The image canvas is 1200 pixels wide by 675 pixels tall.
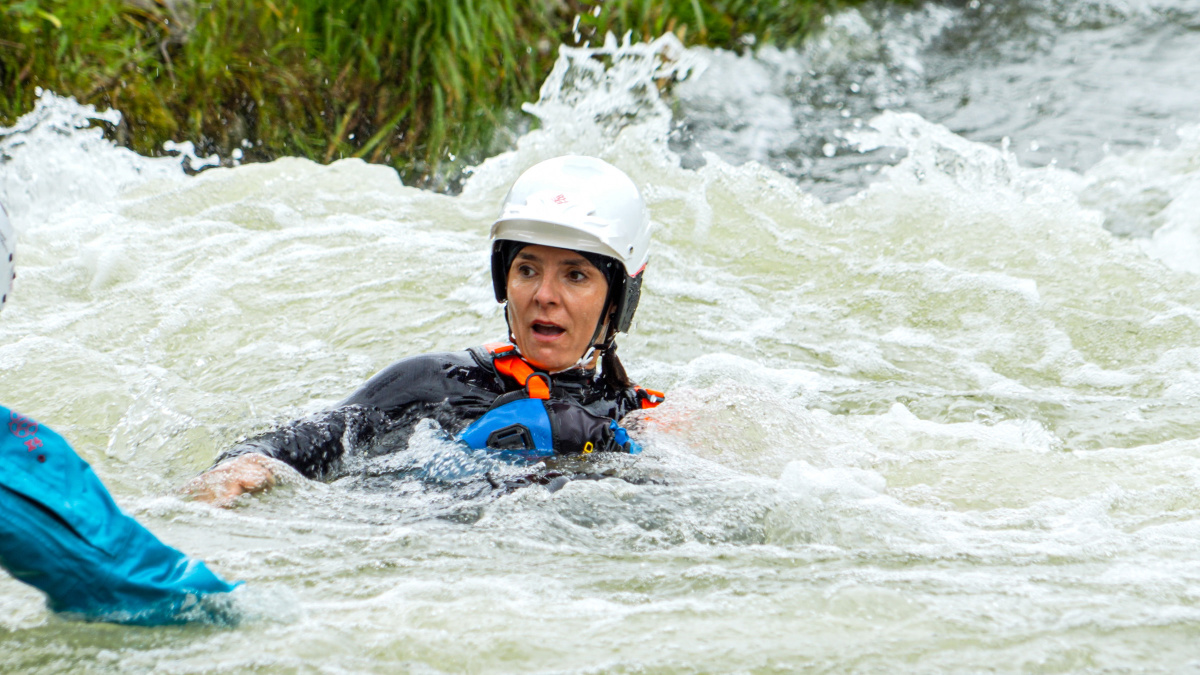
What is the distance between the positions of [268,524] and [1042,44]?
8986 mm

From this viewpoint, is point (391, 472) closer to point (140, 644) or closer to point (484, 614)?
point (484, 614)

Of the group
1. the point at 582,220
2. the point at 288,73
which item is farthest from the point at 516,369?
the point at 288,73

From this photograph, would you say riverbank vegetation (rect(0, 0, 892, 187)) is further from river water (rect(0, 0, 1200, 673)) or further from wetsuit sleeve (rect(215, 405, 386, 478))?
wetsuit sleeve (rect(215, 405, 386, 478))

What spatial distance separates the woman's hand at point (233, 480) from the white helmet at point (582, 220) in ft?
3.07

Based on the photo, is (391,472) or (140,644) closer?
(140,644)

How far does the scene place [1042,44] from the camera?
9766 millimetres

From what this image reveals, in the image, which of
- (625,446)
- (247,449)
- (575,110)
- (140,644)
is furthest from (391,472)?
(575,110)

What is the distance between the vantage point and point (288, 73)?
7.32 m

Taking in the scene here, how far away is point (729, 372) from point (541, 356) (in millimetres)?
1415

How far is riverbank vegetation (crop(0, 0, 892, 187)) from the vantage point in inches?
269

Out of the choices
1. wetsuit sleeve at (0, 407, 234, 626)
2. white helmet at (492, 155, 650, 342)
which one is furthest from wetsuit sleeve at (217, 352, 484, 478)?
wetsuit sleeve at (0, 407, 234, 626)

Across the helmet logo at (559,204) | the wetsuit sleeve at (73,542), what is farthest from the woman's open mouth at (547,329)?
the wetsuit sleeve at (73,542)

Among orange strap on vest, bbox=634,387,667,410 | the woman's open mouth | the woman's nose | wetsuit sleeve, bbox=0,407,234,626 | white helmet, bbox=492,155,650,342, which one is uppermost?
white helmet, bbox=492,155,650,342

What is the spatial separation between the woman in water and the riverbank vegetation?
4.28 metres
